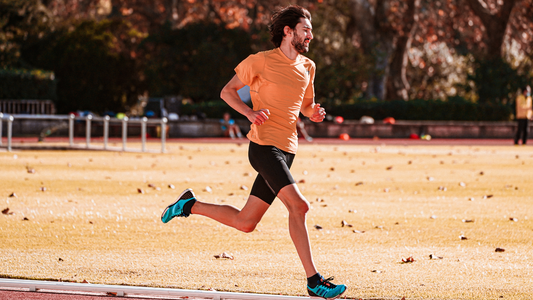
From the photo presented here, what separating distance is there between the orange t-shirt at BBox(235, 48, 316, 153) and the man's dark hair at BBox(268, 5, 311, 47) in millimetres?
103

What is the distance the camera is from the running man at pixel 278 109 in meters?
4.95

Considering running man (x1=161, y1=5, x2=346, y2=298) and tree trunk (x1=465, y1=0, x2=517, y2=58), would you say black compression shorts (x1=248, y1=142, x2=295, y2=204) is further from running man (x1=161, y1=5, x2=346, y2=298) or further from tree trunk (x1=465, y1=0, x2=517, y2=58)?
tree trunk (x1=465, y1=0, x2=517, y2=58)

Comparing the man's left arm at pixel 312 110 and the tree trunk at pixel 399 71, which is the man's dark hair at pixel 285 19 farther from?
the tree trunk at pixel 399 71

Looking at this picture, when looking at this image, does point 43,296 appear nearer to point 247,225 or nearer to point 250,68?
point 247,225

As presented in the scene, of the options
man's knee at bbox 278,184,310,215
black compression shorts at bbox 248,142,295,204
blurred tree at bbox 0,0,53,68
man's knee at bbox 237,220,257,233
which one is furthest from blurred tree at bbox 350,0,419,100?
man's knee at bbox 278,184,310,215

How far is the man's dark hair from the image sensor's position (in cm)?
513

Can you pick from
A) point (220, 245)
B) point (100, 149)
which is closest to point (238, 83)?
point (220, 245)

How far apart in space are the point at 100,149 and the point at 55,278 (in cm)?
1609

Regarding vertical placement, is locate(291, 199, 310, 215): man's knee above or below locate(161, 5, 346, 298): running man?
below

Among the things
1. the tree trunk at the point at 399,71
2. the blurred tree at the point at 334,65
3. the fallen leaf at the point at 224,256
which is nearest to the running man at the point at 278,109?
the fallen leaf at the point at 224,256

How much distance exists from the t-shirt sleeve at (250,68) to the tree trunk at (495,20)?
30929mm

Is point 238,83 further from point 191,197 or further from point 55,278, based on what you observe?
point 55,278

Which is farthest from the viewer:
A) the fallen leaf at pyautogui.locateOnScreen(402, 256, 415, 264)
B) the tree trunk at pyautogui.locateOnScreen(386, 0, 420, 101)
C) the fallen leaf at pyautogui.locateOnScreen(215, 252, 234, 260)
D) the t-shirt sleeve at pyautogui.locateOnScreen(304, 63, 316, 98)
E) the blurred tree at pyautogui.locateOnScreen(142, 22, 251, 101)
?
the tree trunk at pyautogui.locateOnScreen(386, 0, 420, 101)

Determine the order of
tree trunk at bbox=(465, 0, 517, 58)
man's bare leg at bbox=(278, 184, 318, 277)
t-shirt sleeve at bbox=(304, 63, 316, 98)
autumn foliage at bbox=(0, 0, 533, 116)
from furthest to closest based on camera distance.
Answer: tree trunk at bbox=(465, 0, 517, 58) < autumn foliage at bbox=(0, 0, 533, 116) < t-shirt sleeve at bbox=(304, 63, 316, 98) < man's bare leg at bbox=(278, 184, 318, 277)
